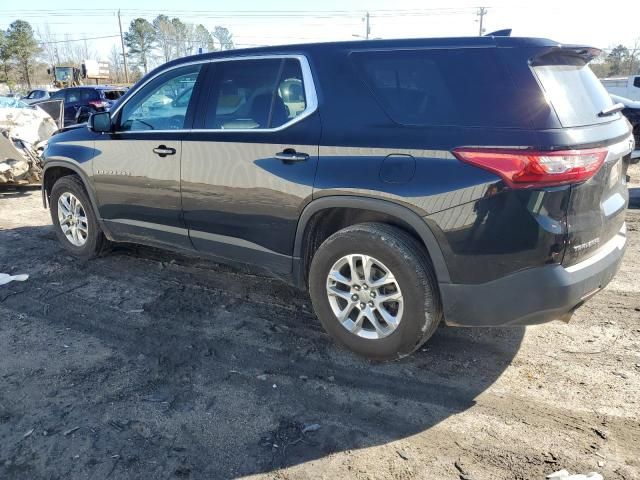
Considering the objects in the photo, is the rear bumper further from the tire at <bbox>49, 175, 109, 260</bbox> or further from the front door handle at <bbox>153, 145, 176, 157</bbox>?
the tire at <bbox>49, 175, 109, 260</bbox>

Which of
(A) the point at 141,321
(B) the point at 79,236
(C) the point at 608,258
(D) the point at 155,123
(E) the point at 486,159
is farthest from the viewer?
(B) the point at 79,236

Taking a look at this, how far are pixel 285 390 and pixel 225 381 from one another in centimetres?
39

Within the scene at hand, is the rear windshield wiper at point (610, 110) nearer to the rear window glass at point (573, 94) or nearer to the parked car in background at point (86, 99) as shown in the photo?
the rear window glass at point (573, 94)

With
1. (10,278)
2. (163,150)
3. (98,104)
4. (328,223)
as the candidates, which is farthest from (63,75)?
(328,223)

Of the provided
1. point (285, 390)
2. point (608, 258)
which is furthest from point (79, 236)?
point (608, 258)

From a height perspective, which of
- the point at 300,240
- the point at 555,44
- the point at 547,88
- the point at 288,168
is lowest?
the point at 300,240

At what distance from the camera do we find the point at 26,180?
853cm

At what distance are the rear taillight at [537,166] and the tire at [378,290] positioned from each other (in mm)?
660

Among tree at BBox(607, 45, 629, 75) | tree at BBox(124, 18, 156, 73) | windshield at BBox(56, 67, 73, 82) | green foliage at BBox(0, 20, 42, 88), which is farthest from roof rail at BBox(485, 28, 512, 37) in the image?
tree at BBox(124, 18, 156, 73)

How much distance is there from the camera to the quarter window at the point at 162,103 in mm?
4109

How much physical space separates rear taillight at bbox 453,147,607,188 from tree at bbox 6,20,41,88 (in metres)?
56.0

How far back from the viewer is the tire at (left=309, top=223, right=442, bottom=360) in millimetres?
2992

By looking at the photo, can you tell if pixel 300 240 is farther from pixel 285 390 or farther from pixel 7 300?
pixel 7 300

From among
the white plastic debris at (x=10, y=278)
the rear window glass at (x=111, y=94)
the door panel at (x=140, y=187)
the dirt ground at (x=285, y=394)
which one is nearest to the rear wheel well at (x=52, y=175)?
the door panel at (x=140, y=187)
